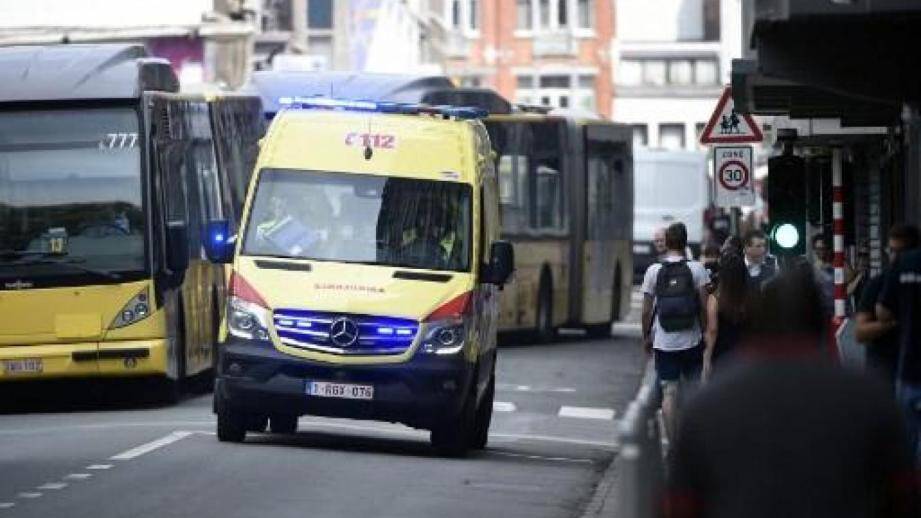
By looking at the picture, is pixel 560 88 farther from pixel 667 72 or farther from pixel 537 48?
pixel 667 72

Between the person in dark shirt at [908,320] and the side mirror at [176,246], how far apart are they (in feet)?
35.9

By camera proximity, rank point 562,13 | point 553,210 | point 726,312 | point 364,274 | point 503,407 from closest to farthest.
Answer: point 726,312
point 364,274
point 503,407
point 553,210
point 562,13

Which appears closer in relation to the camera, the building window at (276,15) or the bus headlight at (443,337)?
the bus headlight at (443,337)

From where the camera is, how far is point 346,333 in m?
20.7

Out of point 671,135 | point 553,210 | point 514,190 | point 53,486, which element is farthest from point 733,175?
point 671,135

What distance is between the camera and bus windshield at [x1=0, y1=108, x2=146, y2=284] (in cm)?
2570

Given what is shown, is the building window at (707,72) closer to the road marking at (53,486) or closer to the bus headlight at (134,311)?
the bus headlight at (134,311)

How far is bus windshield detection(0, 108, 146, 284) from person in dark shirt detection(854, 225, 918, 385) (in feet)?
34.6

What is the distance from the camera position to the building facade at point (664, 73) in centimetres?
10994

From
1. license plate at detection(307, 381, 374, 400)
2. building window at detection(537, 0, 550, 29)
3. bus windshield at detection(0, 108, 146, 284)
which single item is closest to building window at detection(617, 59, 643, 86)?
building window at detection(537, 0, 550, 29)

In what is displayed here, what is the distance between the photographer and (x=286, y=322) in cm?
2073

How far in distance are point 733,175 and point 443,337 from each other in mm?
7903

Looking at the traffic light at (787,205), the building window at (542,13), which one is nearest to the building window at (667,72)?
the building window at (542,13)

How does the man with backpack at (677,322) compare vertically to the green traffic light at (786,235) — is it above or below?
below
